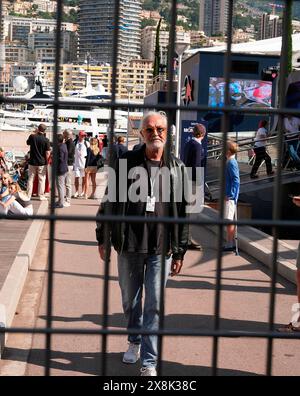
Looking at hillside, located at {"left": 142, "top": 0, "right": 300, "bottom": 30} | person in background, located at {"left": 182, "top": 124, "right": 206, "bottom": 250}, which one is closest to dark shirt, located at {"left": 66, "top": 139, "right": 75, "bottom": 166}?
person in background, located at {"left": 182, "top": 124, "right": 206, "bottom": 250}

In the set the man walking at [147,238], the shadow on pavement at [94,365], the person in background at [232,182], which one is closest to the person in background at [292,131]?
the person in background at [232,182]

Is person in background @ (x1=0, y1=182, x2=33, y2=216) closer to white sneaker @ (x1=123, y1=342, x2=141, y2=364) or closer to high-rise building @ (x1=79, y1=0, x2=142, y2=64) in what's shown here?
white sneaker @ (x1=123, y1=342, x2=141, y2=364)

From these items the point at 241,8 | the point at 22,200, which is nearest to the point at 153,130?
the point at 241,8

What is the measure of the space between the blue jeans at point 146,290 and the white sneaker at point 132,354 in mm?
209

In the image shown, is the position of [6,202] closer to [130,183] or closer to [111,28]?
[130,183]

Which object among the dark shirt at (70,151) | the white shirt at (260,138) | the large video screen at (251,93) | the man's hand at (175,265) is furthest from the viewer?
the large video screen at (251,93)

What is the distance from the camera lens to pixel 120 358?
17.9 ft

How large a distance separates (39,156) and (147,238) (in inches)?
461

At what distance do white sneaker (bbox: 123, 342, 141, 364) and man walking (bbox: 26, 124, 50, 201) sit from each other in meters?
10.6

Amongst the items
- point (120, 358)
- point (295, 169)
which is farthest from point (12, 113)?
point (120, 358)

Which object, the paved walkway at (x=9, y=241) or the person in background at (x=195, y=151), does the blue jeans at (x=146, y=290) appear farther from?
the person in background at (x=195, y=151)

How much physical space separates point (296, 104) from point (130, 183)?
1090 centimetres

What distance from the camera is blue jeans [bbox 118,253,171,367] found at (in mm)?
4781

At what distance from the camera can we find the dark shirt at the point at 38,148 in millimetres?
15516
